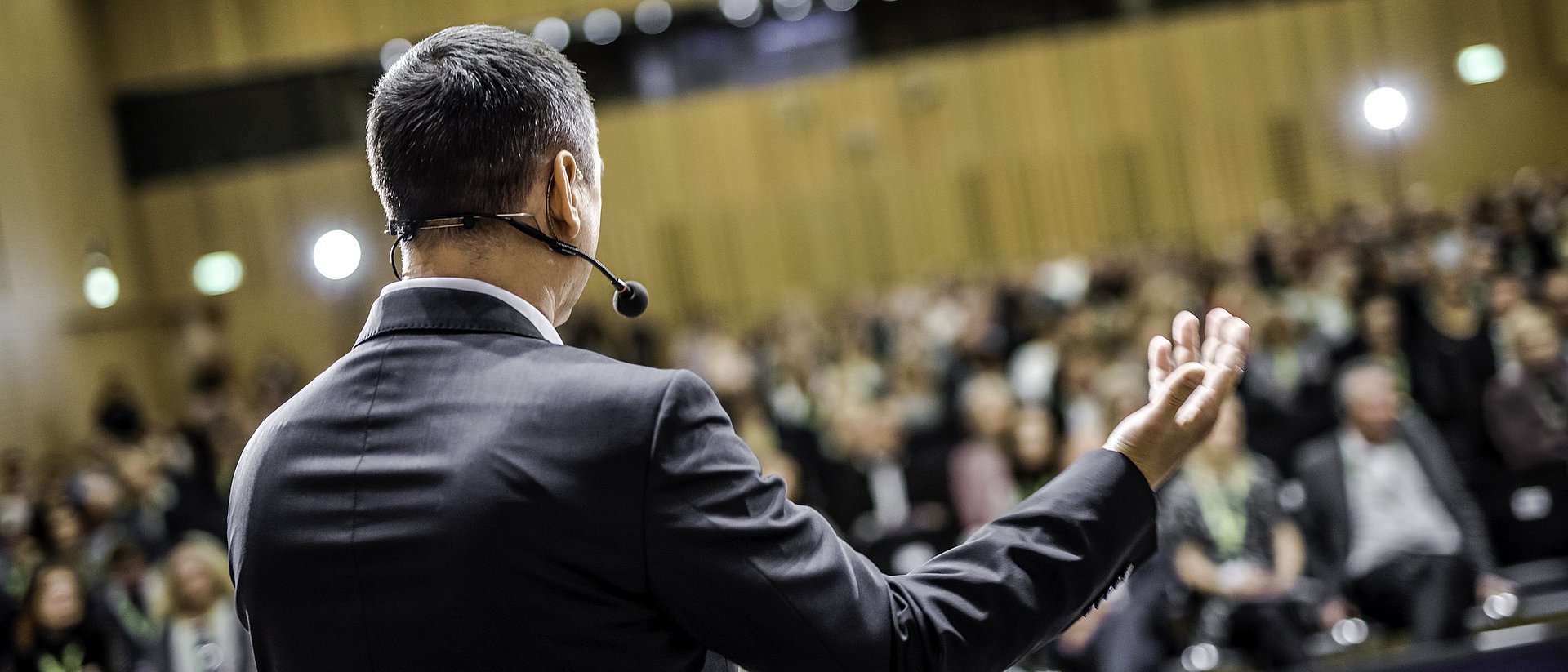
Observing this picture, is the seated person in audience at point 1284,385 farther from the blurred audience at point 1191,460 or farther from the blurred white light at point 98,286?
the blurred white light at point 98,286

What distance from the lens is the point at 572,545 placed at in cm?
82

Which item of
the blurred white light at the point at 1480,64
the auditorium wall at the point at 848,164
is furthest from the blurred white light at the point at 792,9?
the blurred white light at the point at 1480,64

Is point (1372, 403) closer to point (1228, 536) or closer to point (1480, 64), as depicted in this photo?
point (1228, 536)

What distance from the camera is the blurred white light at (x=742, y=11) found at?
442 inches

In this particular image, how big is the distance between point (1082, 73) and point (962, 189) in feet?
4.88

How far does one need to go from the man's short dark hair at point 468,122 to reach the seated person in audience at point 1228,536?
3.55 meters

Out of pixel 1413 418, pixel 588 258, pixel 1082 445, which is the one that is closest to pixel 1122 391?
pixel 1082 445

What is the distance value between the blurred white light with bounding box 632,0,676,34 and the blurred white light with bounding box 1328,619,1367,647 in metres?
8.52

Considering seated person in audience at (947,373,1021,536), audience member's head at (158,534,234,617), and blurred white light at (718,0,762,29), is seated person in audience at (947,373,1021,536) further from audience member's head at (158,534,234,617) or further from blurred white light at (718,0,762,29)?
blurred white light at (718,0,762,29)

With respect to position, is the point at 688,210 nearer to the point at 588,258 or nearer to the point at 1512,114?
the point at 1512,114

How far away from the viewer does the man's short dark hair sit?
934mm

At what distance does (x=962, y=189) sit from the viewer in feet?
38.8

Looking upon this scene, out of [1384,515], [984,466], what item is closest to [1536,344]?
[1384,515]

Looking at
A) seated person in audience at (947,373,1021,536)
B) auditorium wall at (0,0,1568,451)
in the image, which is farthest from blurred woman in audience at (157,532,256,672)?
auditorium wall at (0,0,1568,451)
